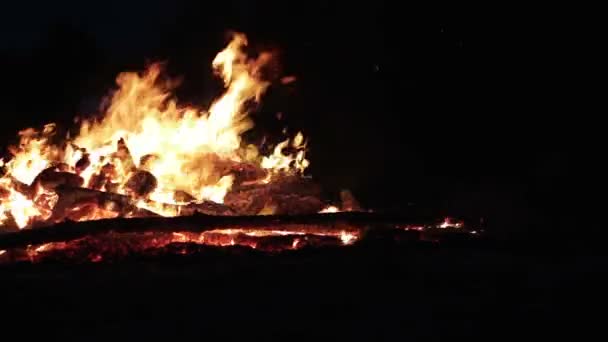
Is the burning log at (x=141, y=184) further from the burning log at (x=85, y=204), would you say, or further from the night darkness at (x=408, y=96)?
the night darkness at (x=408, y=96)

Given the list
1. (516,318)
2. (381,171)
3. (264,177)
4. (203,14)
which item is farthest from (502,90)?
(516,318)

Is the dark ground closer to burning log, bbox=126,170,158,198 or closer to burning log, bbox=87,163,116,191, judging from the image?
burning log, bbox=126,170,158,198

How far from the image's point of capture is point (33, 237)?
4359 millimetres

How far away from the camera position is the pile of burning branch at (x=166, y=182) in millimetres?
4613

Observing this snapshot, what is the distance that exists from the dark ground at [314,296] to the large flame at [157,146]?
1.79 meters

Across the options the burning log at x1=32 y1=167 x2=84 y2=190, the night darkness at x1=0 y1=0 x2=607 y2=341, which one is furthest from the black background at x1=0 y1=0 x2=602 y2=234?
the burning log at x1=32 y1=167 x2=84 y2=190

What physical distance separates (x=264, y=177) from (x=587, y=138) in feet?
10.7

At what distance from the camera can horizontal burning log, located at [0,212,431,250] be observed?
4379 millimetres

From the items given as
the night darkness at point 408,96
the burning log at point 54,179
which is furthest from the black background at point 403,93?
the burning log at point 54,179

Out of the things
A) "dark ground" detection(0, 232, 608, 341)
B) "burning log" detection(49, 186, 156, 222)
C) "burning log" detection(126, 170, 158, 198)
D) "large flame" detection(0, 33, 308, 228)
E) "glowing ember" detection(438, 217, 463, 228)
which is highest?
"large flame" detection(0, 33, 308, 228)

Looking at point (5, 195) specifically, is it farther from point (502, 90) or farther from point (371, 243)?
point (502, 90)

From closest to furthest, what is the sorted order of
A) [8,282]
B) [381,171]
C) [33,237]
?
1. [8,282]
2. [33,237]
3. [381,171]

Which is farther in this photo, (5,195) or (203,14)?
(203,14)

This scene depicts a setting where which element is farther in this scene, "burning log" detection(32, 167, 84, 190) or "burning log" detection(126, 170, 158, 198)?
"burning log" detection(126, 170, 158, 198)
